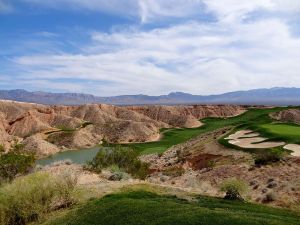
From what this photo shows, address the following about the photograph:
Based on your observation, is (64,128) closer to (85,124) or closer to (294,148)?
(85,124)

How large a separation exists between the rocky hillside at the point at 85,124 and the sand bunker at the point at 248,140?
30298 mm

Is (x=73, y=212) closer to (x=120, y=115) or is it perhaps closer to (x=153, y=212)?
(x=153, y=212)

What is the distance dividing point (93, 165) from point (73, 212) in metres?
18.2

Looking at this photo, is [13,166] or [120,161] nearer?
[13,166]

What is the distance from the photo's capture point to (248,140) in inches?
1873

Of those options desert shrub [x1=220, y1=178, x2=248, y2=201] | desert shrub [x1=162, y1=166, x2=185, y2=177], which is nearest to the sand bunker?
desert shrub [x1=162, y1=166, x2=185, y2=177]

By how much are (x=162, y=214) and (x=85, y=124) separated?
9113cm

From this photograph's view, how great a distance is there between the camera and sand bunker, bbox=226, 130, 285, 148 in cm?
4291

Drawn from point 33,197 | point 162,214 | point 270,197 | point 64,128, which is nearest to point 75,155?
point 64,128

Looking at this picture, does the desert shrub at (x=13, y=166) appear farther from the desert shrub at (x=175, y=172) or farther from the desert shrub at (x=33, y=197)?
the desert shrub at (x=175, y=172)

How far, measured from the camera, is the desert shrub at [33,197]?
18.7 metres

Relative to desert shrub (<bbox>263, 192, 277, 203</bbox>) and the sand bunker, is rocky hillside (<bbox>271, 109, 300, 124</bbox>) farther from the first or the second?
desert shrub (<bbox>263, 192, 277, 203</bbox>)

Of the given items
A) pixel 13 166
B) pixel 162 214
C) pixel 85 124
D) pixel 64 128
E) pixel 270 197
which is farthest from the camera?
pixel 85 124

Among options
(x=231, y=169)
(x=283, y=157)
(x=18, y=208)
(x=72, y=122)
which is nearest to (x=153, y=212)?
(x=18, y=208)
